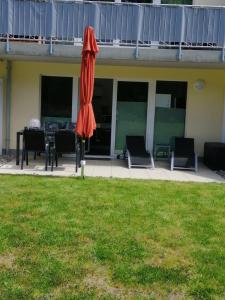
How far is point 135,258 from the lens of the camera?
4.86 m

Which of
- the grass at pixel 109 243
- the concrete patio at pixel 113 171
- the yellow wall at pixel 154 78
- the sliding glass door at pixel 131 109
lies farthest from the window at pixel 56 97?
the grass at pixel 109 243

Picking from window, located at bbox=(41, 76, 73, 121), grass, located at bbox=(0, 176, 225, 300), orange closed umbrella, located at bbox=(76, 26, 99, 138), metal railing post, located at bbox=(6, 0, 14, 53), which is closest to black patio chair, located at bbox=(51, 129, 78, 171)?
orange closed umbrella, located at bbox=(76, 26, 99, 138)

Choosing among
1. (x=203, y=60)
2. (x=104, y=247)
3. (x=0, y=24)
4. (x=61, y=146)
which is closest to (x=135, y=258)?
(x=104, y=247)

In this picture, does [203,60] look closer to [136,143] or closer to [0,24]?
[136,143]

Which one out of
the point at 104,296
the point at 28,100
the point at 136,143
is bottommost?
the point at 104,296

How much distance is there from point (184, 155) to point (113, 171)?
7.22 ft

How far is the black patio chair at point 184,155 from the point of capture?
36.9 feet

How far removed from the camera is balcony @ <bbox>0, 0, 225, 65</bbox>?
Result: 10484 mm

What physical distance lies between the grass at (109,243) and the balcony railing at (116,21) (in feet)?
13.8

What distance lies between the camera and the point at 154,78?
41.0ft

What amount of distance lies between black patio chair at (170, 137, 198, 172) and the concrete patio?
0.76 ft

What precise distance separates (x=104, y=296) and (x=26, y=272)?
2.94 ft

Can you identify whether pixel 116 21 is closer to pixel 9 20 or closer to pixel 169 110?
pixel 9 20

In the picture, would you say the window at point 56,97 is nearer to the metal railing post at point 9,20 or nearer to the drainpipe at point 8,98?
the drainpipe at point 8,98
